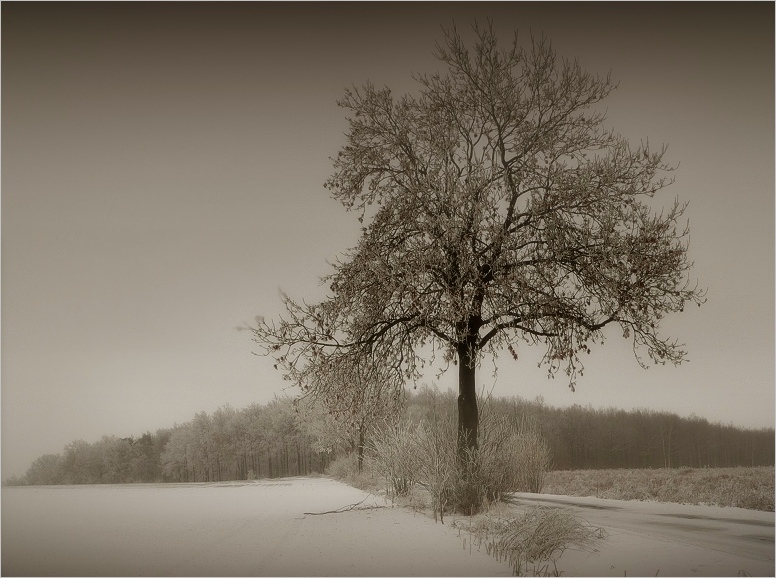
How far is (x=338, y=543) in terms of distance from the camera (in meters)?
9.60

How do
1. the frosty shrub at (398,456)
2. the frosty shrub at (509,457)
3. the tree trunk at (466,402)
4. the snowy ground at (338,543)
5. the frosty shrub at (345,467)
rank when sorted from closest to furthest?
1. the snowy ground at (338,543)
2. the frosty shrub at (509,457)
3. the tree trunk at (466,402)
4. the frosty shrub at (398,456)
5. the frosty shrub at (345,467)

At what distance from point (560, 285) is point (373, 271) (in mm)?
3773

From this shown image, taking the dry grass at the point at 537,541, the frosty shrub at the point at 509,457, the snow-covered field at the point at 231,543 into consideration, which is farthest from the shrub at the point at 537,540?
the frosty shrub at the point at 509,457

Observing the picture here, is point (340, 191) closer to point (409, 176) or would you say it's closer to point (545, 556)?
point (409, 176)

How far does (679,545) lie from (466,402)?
16.1 ft

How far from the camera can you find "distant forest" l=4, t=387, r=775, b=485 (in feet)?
120

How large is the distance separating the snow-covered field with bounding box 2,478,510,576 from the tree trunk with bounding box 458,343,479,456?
179 centimetres

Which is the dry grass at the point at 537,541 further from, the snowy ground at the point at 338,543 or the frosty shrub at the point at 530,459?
the frosty shrub at the point at 530,459

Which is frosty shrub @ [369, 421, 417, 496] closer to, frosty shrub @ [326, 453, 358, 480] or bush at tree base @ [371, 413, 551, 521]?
bush at tree base @ [371, 413, 551, 521]

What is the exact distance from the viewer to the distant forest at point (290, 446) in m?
36.5

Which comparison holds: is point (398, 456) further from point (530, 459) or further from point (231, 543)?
point (231, 543)

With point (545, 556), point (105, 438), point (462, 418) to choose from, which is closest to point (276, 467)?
point (105, 438)

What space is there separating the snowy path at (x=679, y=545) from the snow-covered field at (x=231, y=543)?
151 cm

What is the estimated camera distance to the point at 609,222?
1237 cm
